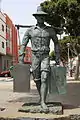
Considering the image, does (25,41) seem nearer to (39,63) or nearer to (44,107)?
(39,63)

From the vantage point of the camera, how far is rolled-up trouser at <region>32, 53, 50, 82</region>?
8.74 metres

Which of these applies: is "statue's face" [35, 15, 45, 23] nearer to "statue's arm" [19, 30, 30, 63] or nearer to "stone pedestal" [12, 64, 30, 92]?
"statue's arm" [19, 30, 30, 63]

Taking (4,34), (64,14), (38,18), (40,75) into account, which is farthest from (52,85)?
(4,34)

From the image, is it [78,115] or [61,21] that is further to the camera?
[61,21]

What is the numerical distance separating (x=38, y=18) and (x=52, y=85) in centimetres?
169

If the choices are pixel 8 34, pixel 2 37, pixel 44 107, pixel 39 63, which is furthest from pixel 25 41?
pixel 8 34

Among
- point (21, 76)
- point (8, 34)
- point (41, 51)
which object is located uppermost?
point (8, 34)

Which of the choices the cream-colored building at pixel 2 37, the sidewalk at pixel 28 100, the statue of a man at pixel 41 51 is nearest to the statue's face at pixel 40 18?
the statue of a man at pixel 41 51

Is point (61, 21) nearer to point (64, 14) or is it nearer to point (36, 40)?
point (64, 14)

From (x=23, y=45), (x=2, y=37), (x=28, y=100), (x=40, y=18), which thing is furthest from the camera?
(x=2, y=37)

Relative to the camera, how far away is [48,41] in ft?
29.2

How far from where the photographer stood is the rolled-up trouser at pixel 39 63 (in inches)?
344

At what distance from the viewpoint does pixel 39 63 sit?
8797mm

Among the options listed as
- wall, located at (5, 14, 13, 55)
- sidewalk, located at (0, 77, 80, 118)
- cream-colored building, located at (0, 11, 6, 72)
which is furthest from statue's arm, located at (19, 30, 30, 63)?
wall, located at (5, 14, 13, 55)
